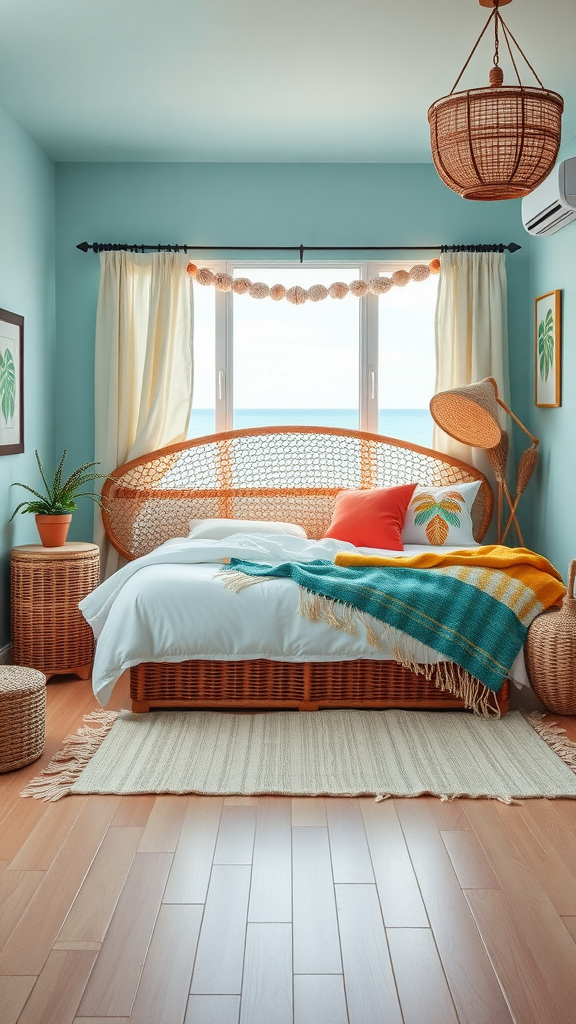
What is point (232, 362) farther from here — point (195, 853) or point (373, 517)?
point (195, 853)

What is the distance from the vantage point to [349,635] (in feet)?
11.9

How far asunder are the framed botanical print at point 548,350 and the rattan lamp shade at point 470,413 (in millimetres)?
317

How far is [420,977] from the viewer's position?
1890 mm

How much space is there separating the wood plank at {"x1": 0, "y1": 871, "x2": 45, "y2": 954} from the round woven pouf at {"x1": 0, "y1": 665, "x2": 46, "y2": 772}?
2.42 feet

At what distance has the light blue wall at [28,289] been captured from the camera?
4.34m

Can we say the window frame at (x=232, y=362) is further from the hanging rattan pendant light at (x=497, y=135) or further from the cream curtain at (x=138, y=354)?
the hanging rattan pendant light at (x=497, y=135)

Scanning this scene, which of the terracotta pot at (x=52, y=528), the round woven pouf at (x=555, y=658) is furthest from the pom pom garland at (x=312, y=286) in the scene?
the round woven pouf at (x=555, y=658)

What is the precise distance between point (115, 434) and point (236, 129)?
1.71m

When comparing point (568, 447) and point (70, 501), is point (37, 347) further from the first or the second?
point (568, 447)

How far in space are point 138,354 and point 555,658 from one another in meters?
2.82

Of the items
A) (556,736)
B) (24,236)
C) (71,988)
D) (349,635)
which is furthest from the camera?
(24,236)

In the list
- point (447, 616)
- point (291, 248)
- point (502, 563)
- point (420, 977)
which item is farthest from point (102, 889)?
point (291, 248)

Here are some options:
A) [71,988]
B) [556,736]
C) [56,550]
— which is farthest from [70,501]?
[71,988]

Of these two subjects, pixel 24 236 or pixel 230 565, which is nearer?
pixel 230 565
